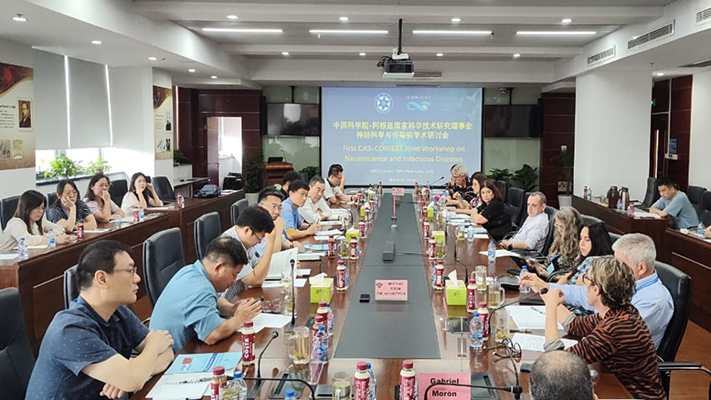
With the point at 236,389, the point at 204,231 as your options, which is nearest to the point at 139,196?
the point at 204,231

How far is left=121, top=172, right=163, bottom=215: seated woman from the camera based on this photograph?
6.57 meters

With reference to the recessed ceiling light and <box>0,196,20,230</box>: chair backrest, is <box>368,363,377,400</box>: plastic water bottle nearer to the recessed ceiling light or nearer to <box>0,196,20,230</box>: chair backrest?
<box>0,196,20,230</box>: chair backrest

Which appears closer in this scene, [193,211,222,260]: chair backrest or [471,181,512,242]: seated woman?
[193,211,222,260]: chair backrest

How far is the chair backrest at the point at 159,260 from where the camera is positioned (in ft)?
10.3

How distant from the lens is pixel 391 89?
11.9 metres

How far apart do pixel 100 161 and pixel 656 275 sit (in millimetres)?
7300

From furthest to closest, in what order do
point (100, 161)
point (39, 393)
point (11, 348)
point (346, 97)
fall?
point (346, 97) → point (100, 161) → point (11, 348) → point (39, 393)

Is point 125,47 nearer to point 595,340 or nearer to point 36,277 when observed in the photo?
point 36,277

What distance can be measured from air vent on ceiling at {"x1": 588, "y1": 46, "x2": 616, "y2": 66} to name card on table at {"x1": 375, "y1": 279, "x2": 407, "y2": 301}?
5.61 meters

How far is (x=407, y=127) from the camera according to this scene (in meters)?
11.9

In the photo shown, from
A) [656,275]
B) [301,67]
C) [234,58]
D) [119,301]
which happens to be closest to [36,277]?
[119,301]

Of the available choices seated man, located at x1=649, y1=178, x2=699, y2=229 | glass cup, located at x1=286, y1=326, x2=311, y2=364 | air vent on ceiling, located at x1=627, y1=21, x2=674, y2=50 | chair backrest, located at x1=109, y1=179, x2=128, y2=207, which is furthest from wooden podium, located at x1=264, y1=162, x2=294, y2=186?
glass cup, located at x1=286, y1=326, x2=311, y2=364

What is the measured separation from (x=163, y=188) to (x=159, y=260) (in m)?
5.26

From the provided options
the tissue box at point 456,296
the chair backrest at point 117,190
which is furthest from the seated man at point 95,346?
the chair backrest at point 117,190
